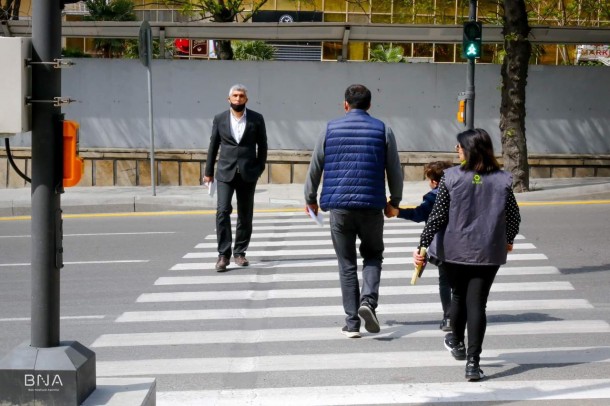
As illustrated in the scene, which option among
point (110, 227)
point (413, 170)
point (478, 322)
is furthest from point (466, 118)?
point (478, 322)

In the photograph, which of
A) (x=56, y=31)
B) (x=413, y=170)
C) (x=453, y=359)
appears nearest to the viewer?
(x=56, y=31)

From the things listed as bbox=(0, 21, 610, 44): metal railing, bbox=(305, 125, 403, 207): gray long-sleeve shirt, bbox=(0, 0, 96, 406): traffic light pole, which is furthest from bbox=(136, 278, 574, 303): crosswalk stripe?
bbox=(0, 21, 610, 44): metal railing

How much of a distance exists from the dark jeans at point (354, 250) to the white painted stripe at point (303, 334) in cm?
35

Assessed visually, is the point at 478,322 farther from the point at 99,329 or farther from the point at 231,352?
the point at 99,329

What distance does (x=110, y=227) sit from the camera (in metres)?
14.5

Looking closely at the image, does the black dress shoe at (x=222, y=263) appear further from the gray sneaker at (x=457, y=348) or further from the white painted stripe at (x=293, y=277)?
the gray sneaker at (x=457, y=348)

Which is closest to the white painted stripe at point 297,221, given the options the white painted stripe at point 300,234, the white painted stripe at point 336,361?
the white painted stripe at point 300,234

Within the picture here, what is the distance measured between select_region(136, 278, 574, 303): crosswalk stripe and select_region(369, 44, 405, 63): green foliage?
910 inches

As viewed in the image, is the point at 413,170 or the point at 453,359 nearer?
the point at 453,359

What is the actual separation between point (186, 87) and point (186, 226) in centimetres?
562

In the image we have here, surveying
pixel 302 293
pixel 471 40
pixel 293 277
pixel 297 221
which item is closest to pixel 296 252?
pixel 293 277

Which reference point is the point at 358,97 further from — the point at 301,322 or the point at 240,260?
the point at 240,260

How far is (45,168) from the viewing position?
5.12m

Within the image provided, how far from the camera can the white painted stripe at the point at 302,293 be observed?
31.1 feet
